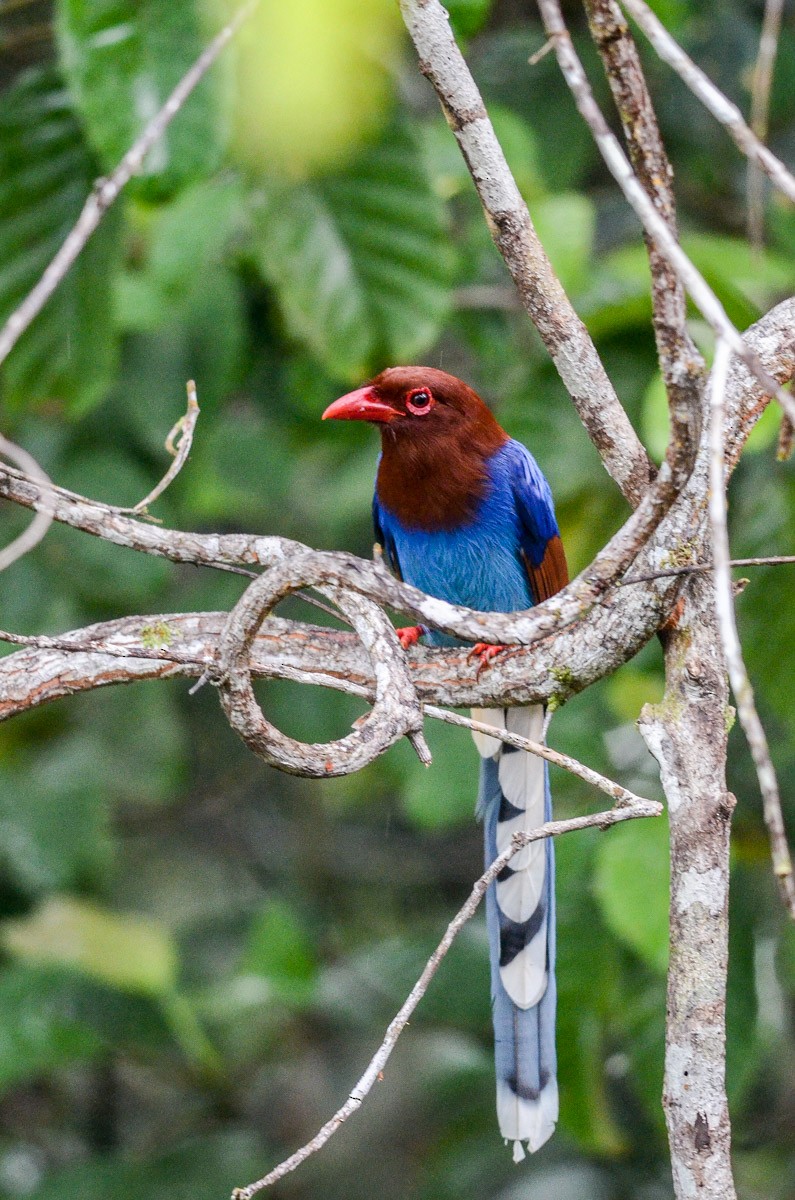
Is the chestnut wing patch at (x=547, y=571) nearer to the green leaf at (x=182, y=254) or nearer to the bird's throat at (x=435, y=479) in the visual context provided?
the bird's throat at (x=435, y=479)

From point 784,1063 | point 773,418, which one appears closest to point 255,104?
point 773,418

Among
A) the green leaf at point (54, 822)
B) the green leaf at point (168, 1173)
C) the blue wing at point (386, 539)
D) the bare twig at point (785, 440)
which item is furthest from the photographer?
the green leaf at point (54, 822)

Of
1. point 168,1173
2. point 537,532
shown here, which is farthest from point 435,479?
point 168,1173

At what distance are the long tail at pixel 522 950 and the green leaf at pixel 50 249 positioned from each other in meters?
1.65

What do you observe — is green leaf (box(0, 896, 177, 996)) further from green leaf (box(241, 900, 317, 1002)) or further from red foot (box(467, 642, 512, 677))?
red foot (box(467, 642, 512, 677))

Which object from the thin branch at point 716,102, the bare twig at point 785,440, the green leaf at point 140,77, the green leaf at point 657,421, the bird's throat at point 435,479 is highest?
the green leaf at point 140,77

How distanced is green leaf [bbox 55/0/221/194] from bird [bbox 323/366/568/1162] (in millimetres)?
720

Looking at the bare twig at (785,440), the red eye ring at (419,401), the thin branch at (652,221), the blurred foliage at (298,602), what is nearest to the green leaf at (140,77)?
the blurred foliage at (298,602)

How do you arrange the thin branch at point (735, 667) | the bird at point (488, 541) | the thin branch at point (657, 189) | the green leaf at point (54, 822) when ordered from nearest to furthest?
the thin branch at point (735, 667), the thin branch at point (657, 189), the bird at point (488, 541), the green leaf at point (54, 822)

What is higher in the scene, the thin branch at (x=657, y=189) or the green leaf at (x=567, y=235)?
the green leaf at (x=567, y=235)

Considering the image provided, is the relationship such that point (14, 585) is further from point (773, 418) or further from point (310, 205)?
point (773, 418)

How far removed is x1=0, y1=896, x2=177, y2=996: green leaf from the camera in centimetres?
483

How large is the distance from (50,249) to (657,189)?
9.38 feet

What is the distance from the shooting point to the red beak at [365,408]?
359 cm
